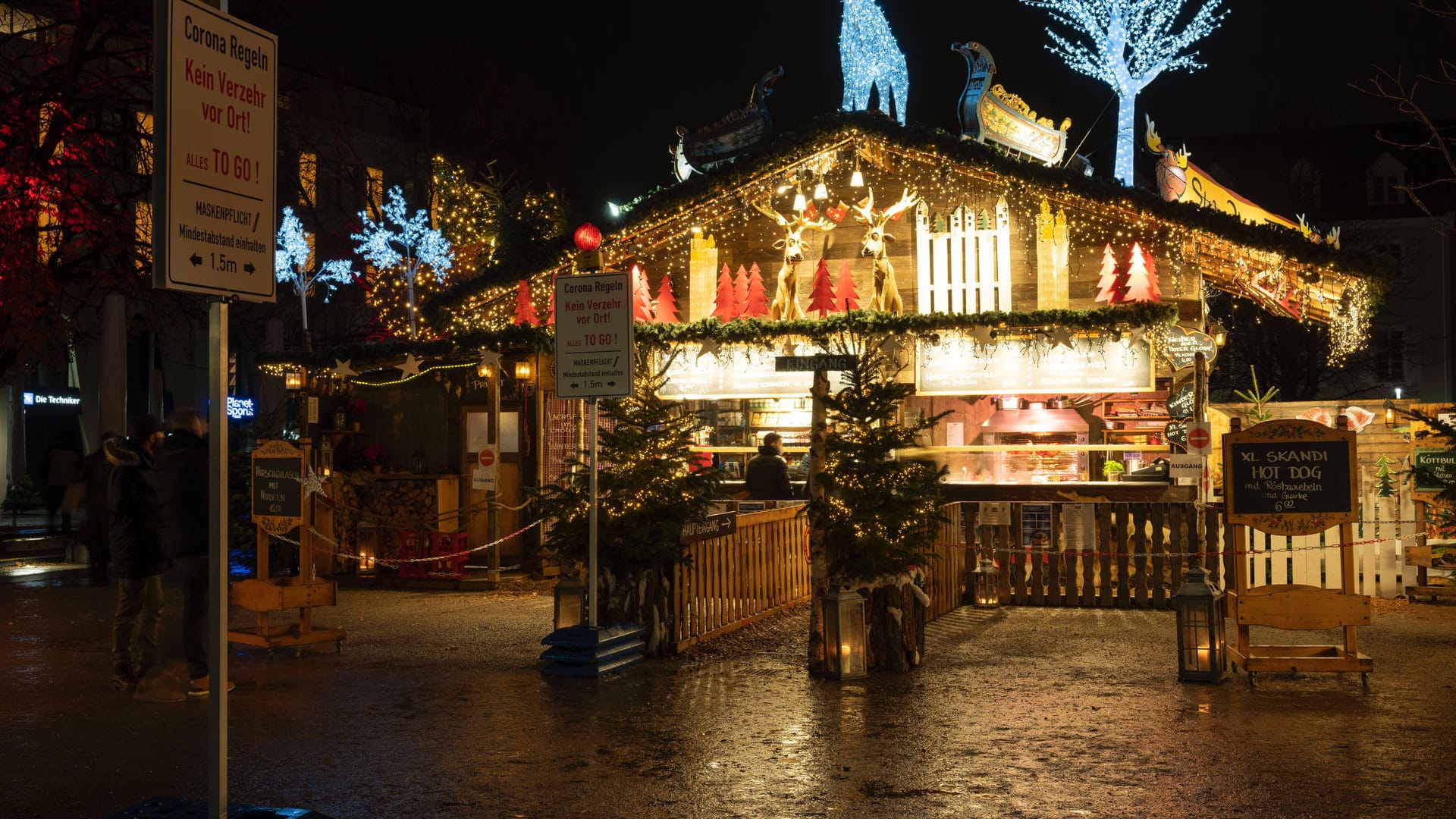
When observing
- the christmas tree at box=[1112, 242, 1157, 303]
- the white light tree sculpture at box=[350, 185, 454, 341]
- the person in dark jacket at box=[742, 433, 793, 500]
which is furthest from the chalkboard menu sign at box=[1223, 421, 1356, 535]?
the white light tree sculpture at box=[350, 185, 454, 341]

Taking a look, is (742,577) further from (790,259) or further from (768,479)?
(790,259)

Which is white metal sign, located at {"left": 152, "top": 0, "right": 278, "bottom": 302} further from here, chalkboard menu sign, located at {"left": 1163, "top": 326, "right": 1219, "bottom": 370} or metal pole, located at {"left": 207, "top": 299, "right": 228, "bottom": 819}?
chalkboard menu sign, located at {"left": 1163, "top": 326, "right": 1219, "bottom": 370}

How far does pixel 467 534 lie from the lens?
16.8 metres

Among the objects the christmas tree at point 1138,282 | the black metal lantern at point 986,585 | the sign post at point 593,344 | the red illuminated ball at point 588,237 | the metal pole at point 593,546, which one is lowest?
the black metal lantern at point 986,585

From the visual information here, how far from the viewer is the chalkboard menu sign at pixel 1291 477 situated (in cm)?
905

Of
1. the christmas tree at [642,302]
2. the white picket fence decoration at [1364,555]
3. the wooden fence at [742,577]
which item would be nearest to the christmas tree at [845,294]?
the christmas tree at [642,302]

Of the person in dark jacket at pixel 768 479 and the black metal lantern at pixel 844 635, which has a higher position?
the person in dark jacket at pixel 768 479

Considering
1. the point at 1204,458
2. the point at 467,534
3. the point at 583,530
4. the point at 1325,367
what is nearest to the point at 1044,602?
the point at 1204,458

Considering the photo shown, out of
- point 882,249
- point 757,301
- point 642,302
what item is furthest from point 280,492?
point 882,249

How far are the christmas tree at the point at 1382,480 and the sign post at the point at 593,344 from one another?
886cm

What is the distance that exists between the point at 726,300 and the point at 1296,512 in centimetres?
968

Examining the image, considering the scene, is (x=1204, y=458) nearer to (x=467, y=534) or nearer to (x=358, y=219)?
(x=467, y=534)

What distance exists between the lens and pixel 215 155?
4484mm

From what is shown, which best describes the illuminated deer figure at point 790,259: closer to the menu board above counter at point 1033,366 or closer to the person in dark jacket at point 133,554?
the menu board above counter at point 1033,366
